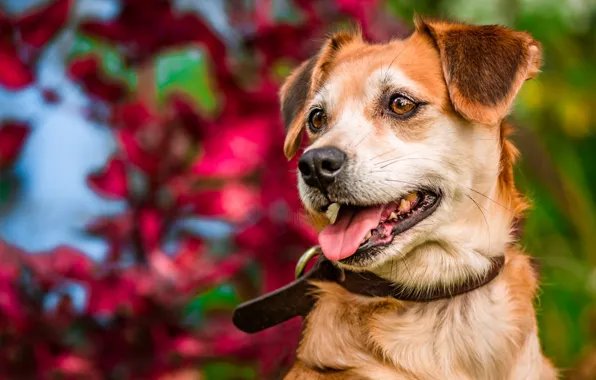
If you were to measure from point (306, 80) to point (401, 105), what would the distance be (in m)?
0.57

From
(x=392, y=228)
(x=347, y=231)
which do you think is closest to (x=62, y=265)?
(x=347, y=231)

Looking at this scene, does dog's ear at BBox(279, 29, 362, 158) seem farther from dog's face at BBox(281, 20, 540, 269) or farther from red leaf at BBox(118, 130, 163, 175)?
red leaf at BBox(118, 130, 163, 175)

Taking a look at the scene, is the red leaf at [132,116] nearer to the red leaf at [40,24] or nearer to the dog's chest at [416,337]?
the red leaf at [40,24]

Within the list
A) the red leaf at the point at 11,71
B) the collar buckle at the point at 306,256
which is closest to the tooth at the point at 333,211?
the collar buckle at the point at 306,256

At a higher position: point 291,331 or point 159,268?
point 159,268

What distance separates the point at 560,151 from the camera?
21.3 ft

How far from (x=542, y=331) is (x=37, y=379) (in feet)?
11.2

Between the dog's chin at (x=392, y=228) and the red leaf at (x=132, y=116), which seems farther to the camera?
the red leaf at (x=132, y=116)

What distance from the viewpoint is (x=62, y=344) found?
3.47 meters

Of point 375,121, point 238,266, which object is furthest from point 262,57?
point 375,121

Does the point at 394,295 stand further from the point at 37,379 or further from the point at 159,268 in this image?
the point at 37,379

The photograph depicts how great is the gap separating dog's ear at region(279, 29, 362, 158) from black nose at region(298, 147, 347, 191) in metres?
0.49

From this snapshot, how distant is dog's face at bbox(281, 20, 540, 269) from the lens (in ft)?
8.07

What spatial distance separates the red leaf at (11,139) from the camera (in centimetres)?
356
